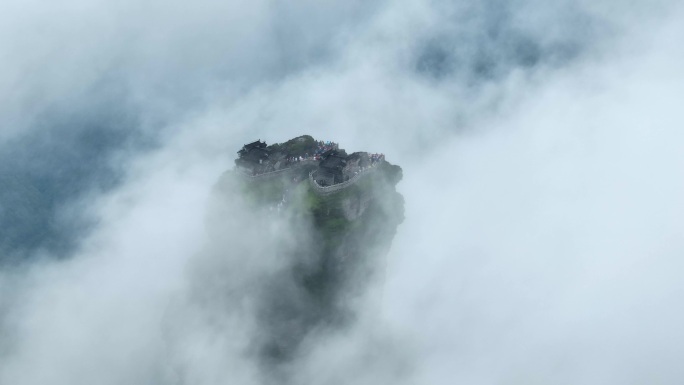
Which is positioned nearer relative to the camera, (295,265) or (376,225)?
(295,265)

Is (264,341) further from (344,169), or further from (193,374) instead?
(344,169)

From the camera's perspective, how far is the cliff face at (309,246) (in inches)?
6009

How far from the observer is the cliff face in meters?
153

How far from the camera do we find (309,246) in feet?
500

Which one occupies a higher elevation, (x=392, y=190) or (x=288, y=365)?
(x=392, y=190)

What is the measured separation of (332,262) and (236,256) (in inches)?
732

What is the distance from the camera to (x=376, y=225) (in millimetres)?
162750

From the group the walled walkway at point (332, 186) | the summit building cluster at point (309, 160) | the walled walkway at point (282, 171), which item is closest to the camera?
the walled walkway at point (332, 186)

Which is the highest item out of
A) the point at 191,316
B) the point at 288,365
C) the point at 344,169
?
the point at 344,169

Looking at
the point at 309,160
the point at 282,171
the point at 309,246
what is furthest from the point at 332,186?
the point at 282,171

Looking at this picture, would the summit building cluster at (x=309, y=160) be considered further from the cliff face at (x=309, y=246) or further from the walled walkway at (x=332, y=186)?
the cliff face at (x=309, y=246)

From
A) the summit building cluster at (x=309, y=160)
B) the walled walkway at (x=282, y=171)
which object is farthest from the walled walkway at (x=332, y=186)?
the walled walkway at (x=282, y=171)

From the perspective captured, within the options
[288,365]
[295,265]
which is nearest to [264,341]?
[288,365]

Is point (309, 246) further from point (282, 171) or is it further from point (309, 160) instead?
point (309, 160)
